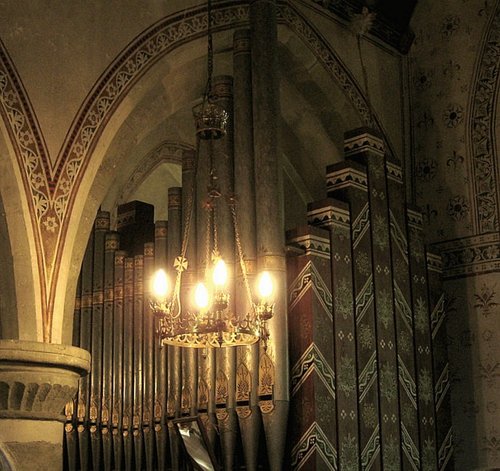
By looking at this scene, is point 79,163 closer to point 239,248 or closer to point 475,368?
point 239,248

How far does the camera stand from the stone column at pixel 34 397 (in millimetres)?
5883

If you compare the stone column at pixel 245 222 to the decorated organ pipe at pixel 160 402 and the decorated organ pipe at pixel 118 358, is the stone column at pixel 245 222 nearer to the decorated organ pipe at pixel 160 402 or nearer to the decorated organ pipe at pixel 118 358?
the decorated organ pipe at pixel 160 402

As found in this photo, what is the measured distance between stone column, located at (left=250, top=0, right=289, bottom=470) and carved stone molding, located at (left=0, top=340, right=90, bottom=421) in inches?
52.7

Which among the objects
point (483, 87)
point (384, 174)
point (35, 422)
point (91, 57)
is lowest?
point (35, 422)

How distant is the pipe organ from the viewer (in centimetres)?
653

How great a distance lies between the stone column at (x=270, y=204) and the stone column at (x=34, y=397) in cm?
135

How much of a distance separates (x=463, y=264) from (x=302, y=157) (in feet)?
6.01

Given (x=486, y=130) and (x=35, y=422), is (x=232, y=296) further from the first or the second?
(x=486, y=130)

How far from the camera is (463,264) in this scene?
861cm

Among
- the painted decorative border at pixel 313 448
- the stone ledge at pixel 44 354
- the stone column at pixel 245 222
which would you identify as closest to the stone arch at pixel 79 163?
the stone ledge at pixel 44 354

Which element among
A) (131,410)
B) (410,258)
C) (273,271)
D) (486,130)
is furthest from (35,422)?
(486,130)

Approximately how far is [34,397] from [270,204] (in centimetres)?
215

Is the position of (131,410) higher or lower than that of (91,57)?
lower

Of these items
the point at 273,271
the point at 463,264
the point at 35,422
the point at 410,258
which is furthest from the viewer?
the point at 463,264
